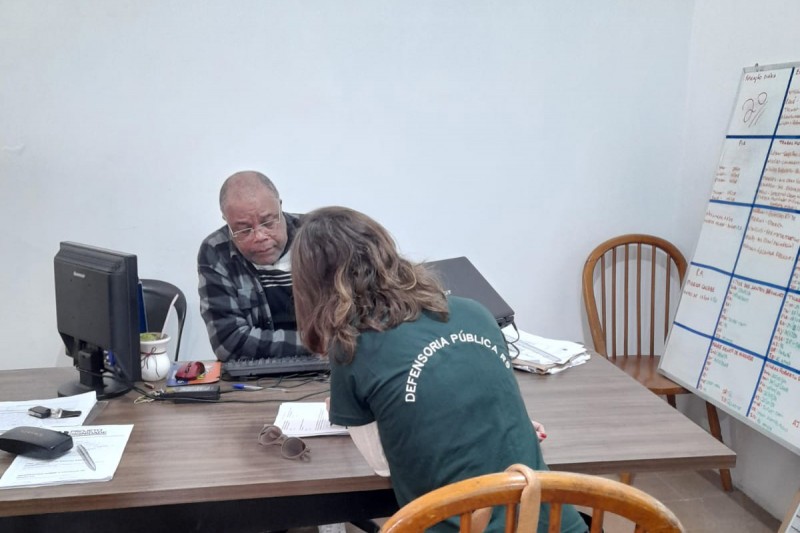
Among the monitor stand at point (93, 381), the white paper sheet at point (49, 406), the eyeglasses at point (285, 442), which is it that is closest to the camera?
the eyeglasses at point (285, 442)

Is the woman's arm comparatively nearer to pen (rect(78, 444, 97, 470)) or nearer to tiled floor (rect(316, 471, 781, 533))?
pen (rect(78, 444, 97, 470))

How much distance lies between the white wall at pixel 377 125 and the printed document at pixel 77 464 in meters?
1.30

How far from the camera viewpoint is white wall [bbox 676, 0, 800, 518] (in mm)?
A: 2465

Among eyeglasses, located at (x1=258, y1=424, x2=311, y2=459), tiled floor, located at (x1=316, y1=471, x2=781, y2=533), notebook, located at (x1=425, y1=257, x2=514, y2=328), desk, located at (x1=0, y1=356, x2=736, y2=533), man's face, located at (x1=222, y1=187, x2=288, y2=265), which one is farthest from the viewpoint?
tiled floor, located at (x1=316, y1=471, x2=781, y2=533)

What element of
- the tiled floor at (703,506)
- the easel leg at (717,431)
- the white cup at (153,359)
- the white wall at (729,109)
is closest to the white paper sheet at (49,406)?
the white cup at (153,359)

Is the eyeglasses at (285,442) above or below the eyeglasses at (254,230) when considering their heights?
below

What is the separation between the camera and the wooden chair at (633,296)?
9.48 ft

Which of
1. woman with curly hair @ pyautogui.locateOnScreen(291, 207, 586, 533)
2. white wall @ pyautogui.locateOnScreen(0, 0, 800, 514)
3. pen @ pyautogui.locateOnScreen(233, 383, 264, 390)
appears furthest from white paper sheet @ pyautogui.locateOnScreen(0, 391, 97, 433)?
white wall @ pyautogui.locateOnScreen(0, 0, 800, 514)

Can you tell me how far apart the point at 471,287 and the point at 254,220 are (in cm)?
71

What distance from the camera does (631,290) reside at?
317cm

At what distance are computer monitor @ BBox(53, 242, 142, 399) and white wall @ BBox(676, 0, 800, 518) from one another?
2247 millimetres

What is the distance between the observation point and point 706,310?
2521mm

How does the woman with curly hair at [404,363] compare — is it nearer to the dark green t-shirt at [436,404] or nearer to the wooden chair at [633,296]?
the dark green t-shirt at [436,404]

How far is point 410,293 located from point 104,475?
0.70 metres
